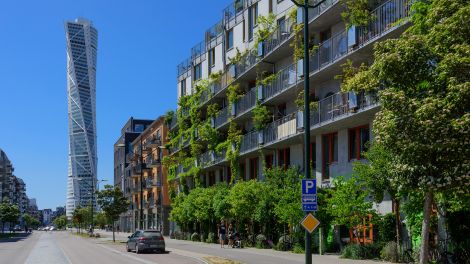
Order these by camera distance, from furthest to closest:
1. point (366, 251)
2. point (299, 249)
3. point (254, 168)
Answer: point (254, 168)
point (299, 249)
point (366, 251)

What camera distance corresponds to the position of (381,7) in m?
25.8

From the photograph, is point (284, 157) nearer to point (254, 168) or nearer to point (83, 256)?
point (254, 168)

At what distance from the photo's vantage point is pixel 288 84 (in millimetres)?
35062

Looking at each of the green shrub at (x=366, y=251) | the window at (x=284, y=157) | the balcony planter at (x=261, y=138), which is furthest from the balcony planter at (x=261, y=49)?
the green shrub at (x=366, y=251)

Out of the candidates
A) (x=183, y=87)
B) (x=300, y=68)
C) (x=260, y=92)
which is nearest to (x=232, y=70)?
(x=260, y=92)

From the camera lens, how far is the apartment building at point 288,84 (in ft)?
89.7

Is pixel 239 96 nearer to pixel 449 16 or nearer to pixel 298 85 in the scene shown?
pixel 298 85

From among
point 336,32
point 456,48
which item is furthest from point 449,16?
point 336,32

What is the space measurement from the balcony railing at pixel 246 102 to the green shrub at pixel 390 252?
19.0m

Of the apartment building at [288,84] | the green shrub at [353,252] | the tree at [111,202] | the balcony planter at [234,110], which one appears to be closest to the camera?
the green shrub at [353,252]

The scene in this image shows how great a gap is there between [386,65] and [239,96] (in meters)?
31.1

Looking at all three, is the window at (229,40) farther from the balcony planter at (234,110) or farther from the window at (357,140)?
the window at (357,140)

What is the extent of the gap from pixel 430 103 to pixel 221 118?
36602 millimetres

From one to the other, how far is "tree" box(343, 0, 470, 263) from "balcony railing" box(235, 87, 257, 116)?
27.6 metres
